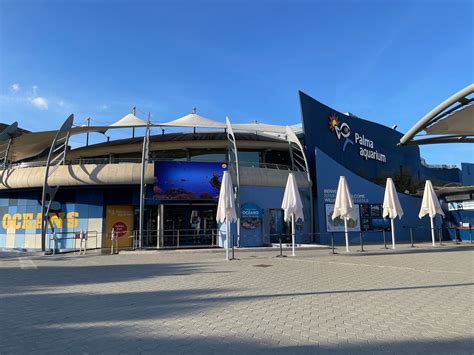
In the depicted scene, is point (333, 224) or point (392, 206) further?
point (333, 224)

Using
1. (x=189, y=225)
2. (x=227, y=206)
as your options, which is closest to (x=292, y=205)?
(x=227, y=206)

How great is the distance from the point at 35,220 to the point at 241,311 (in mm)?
20920

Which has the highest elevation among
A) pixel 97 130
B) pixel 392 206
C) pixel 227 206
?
pixel 97 130

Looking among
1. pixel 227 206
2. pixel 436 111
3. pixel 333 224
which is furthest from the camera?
pixel 333 224

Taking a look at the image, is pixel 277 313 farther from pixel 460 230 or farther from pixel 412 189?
pixel 412 189

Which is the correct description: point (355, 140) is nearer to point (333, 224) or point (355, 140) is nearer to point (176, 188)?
point (333, 224)

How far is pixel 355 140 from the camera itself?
3116cm

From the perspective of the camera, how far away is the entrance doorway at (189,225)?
69.7ft

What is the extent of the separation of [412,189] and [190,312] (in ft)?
102

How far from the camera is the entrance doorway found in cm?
2123

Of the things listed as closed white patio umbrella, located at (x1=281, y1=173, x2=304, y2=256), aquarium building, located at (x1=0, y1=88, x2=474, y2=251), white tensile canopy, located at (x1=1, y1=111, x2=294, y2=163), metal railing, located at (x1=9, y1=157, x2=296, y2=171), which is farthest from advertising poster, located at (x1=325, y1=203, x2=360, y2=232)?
closed white patio umbrella, located at (x1=281, y1=173, x2=304, y2=256)

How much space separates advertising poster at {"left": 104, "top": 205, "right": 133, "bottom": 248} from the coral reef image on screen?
3.05 m

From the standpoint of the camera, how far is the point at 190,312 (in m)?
6.20

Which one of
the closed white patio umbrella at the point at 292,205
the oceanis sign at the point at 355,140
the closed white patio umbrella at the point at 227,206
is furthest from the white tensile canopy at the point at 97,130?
the closed white patio umbrella at the point at 292,205
